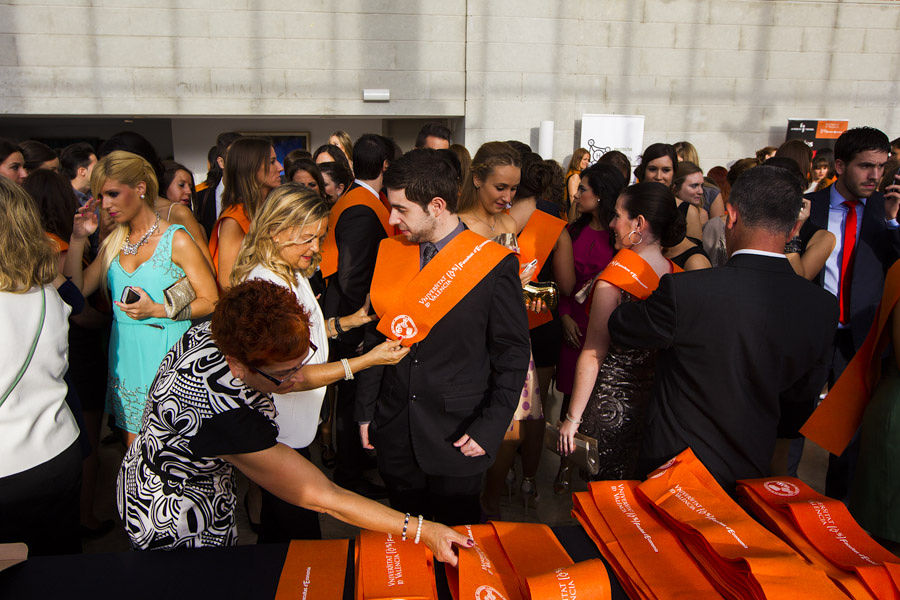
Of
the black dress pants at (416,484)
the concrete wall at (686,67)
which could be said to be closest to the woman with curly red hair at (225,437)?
the black dress pants at (416,484)

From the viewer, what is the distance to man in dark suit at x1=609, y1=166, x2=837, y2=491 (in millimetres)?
1679

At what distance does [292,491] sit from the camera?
1.44 meters

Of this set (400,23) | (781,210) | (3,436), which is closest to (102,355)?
(3,436)

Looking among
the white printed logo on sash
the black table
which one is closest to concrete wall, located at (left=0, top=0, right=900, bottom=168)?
the white printed logo on sash

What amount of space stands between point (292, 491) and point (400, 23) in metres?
8.59

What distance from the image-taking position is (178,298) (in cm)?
245

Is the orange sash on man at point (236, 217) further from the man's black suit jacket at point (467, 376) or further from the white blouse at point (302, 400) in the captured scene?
the man's black suit jacket at point (467, 376)

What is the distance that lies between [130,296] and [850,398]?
273cm

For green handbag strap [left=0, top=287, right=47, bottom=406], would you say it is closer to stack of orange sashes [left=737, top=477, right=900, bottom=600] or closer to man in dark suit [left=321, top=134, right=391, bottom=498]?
man in dark suit [left=321, top=134, right=391, bottom=498]

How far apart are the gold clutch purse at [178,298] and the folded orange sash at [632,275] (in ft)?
5.60

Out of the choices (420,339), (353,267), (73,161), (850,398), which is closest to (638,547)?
(420,339)

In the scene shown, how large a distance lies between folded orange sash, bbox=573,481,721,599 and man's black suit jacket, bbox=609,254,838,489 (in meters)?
0.36

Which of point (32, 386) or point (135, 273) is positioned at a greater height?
point (135, 273)

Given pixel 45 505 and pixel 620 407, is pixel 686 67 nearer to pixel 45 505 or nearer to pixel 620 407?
pixel 620 407
